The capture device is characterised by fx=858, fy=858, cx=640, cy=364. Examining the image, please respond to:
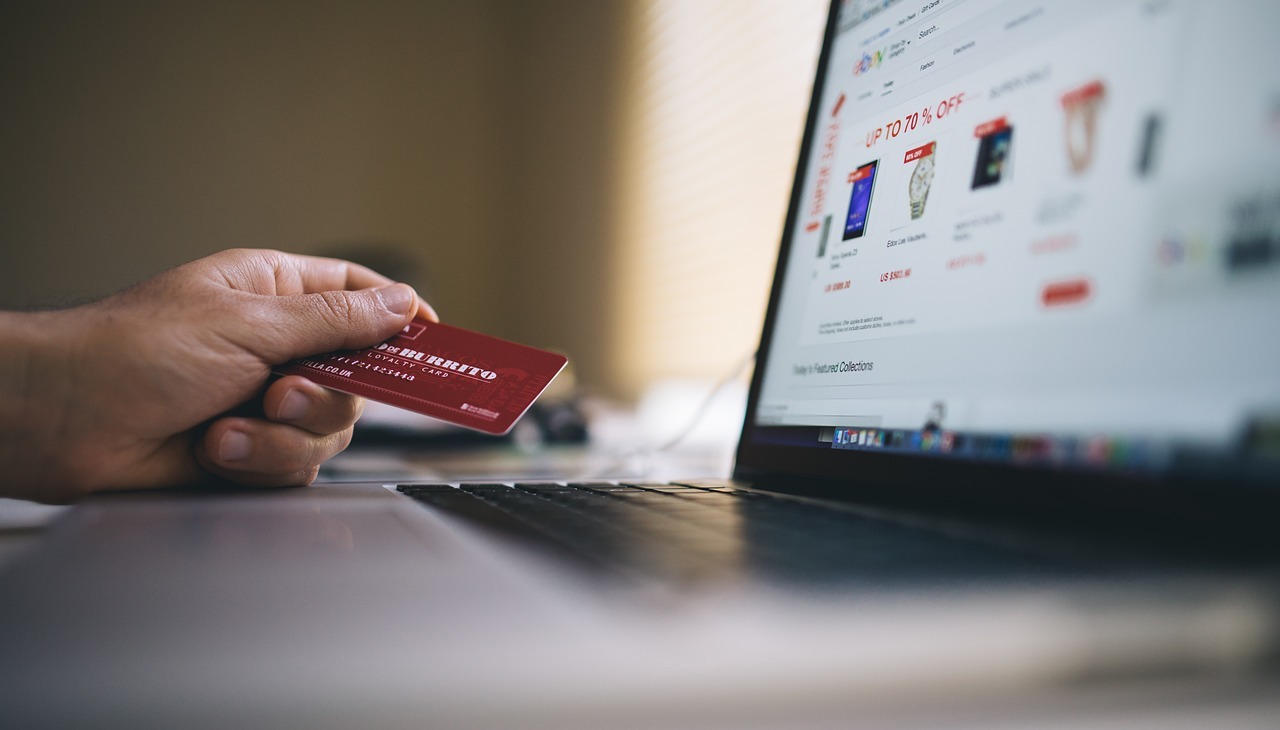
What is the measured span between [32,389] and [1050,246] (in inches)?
25.0

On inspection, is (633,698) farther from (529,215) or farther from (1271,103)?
(529,215)

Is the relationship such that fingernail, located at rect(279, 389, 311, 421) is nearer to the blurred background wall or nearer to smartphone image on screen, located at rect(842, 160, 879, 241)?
smartphone image on screen, located at rect(842, 160, 879, 241)

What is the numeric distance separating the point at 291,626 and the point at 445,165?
11.8 feet

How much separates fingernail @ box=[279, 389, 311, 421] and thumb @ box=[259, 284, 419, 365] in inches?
1.1

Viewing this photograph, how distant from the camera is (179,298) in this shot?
1.96 feet

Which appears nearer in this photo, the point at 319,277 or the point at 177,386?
the point at 177,386

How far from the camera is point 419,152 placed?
3588 mm

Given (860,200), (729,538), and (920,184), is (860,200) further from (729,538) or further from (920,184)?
(729,538)

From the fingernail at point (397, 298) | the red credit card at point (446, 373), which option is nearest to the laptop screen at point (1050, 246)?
the red credit card at point (446, 373)

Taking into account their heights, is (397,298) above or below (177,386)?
above

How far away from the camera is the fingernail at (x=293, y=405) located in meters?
0.64

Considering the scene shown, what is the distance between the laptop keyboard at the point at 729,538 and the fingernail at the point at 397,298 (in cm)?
17

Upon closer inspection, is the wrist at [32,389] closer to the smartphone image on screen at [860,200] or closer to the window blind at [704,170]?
the smartphone image on screen at [860,200]

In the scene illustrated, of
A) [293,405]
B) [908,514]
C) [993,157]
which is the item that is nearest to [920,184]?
[993,157]
